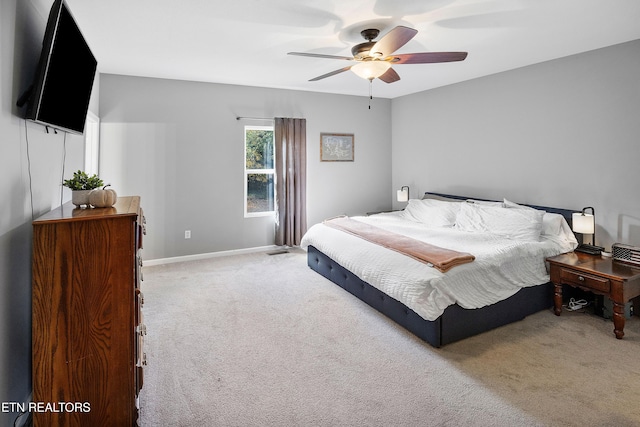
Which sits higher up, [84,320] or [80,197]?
[80,197]

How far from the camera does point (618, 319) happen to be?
2678 mm

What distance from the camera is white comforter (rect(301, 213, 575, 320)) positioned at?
2.55 meters

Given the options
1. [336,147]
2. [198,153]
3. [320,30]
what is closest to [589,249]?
[320,30]

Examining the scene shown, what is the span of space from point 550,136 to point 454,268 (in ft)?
7.48

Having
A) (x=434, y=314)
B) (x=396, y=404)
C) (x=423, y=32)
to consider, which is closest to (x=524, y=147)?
(x=423, y=32)

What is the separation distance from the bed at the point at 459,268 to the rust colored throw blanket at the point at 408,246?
4 centimetres

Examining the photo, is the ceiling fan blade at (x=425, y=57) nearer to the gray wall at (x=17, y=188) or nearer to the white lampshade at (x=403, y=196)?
the gray wall at (x=17, y=188)

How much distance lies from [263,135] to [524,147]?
3.52 m

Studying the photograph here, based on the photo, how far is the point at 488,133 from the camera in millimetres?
4492

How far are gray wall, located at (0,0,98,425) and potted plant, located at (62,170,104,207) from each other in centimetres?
16

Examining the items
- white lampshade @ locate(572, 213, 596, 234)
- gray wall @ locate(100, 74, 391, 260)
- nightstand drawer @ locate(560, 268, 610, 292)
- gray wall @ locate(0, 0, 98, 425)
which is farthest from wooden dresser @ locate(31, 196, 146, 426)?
white lampshade @ locate(572, 213, 596, 234)

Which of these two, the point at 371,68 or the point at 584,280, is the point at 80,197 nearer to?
the point at 371,68

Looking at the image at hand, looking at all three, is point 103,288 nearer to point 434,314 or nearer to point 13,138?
point 13,138

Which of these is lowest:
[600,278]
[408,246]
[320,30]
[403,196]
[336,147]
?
[600,278]
